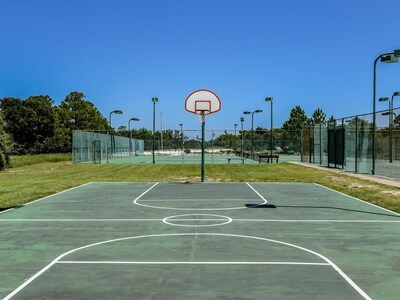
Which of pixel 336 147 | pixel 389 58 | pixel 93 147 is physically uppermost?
pixel 389 58

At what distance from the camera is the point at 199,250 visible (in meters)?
6.25

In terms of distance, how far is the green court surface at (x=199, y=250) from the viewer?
178 inches

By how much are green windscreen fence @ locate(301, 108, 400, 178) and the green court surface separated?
12.6 metres

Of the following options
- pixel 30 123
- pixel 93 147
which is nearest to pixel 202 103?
pixel 93 147

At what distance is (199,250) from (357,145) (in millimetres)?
19119

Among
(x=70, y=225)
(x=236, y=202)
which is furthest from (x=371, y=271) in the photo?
(x=236, y=202)

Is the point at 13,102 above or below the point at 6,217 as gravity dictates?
above

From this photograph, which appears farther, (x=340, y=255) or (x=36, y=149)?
(x=36, y=149)

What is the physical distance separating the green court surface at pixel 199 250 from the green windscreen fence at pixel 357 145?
12570mm

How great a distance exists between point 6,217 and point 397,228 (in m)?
7.73

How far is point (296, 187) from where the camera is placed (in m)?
15.6

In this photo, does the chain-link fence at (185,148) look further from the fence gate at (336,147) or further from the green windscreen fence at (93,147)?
the fence gate at (336,147)

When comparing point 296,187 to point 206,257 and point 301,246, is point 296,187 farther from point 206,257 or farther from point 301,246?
point 206,257

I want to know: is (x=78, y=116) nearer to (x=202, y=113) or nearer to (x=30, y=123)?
(x=30, y=123)
